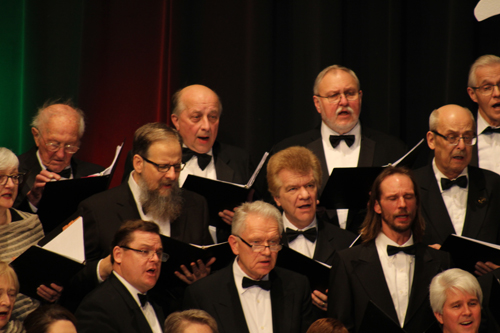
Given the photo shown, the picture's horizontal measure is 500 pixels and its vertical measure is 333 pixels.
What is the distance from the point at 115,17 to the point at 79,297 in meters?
2.46

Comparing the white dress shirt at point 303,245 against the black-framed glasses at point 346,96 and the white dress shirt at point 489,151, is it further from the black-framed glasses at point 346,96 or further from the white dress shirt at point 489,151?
the white dress shirt at point 489,151

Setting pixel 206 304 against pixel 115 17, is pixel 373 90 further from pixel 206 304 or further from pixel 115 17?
pixel 206 304

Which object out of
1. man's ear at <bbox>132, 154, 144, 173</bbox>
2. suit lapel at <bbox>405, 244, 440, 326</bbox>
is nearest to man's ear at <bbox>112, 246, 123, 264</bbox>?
man's ear at <bbox>132, 154, 144, 173</bbox>

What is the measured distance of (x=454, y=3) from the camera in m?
5.21

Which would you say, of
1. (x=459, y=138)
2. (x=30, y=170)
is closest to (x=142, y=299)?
(x=30, y=170)

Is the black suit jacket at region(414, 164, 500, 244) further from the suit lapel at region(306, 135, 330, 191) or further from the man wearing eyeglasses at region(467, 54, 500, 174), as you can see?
the suit lapel at region(306, 135, 330, 191)

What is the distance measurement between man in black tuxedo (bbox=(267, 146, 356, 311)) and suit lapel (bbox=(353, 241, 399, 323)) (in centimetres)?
32

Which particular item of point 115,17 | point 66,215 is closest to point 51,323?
point 66,215

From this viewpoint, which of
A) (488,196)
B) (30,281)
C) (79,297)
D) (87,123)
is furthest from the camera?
(87,123)

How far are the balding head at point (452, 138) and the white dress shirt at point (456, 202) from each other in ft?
0.24

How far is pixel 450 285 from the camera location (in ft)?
10.8

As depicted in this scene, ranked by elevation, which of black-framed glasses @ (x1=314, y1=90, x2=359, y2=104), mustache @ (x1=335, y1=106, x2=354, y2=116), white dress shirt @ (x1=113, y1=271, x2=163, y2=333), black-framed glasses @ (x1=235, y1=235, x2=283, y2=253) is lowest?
white dress shirt @ (x1=113, y1=271, x2=163, y2=333)

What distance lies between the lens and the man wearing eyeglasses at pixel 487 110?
447cm

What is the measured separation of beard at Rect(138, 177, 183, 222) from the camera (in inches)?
142
